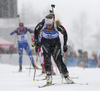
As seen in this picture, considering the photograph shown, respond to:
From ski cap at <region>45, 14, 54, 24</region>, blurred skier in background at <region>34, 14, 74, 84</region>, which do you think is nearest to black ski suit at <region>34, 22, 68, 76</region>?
blurred skier in background at <region>34, 14, 74, 84</region>

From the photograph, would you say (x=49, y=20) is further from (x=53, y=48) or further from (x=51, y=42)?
(x=53, y=48)

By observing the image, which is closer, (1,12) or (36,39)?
(36,39)

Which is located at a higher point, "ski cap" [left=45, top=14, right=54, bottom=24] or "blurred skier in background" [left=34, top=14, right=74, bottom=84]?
"ski cap" [left=45, top=14, right=54, bottom=24]

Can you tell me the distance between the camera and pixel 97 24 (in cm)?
7838

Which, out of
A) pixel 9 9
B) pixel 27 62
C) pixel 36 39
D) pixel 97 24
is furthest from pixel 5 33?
pixel 97 24

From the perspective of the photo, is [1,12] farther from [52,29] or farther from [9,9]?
[52,29]

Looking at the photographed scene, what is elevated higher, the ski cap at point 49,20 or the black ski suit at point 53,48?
the ski cap at point 49,20

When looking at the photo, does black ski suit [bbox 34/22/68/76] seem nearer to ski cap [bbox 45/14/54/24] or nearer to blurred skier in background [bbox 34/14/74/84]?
blurred skier in background [bbox 34/14/74/84]

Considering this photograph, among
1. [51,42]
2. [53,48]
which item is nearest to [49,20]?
→ [51,42]

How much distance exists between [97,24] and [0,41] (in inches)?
2140

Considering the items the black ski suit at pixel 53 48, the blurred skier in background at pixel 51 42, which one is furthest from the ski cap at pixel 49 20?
the black ski suit at pixel 53 48

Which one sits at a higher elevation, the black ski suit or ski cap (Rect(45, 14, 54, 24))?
ski cap (Rect(45, 14, 54, 24))

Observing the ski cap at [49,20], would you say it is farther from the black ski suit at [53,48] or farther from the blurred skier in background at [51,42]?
the black ski suit at [53,48]

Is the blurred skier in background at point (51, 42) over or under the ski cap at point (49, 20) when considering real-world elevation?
under
